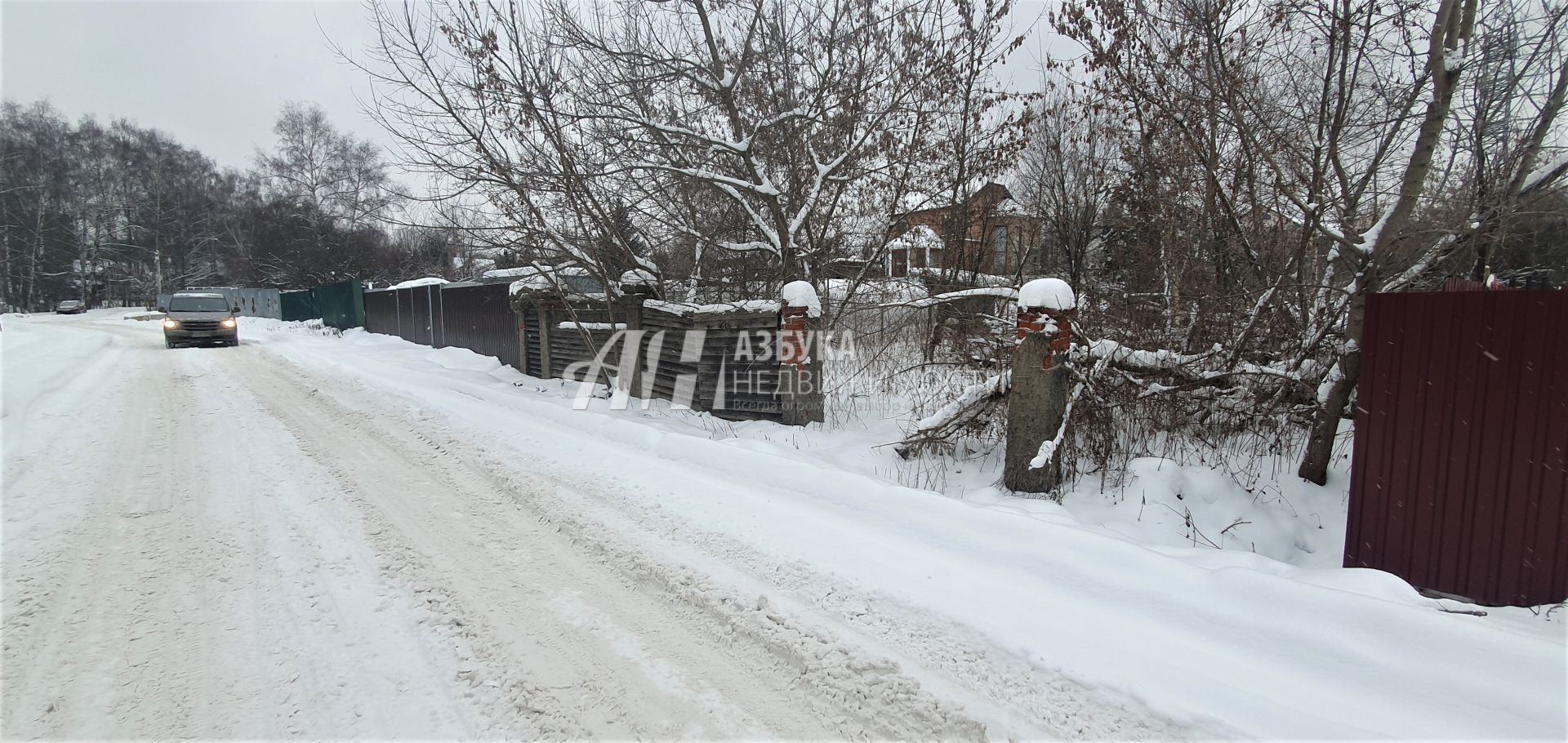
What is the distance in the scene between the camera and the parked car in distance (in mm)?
16844

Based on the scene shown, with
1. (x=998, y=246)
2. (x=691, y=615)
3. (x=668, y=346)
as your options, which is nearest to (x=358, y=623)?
(x=691, y=615)

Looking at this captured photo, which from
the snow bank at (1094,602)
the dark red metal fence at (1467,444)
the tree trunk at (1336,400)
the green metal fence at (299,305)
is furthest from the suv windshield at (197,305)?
the dark red metal fence at (1467,444)

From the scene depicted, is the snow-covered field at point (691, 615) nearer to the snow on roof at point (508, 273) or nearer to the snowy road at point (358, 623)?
the snowy road at point (358, 623)

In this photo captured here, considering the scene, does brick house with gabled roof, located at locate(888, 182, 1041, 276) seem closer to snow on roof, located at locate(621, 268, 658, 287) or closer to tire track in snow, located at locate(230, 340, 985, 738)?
snow on roof, located at locate(621, 268, 658, 287)

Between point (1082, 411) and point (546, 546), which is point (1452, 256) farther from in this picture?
point (546, 546)

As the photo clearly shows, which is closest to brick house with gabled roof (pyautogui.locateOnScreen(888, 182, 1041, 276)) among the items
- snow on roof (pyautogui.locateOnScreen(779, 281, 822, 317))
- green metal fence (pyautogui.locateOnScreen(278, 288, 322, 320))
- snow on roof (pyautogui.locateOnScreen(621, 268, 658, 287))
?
snow on roof (pyautogui.locateOnScreen(779, 281, 822, 317))

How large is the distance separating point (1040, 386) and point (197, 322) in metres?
21.1

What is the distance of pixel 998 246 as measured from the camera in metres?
13.0

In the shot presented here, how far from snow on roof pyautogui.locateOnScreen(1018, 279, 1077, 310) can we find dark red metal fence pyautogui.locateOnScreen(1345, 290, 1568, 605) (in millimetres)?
1631

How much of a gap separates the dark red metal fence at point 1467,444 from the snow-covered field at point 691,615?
0.33 meters

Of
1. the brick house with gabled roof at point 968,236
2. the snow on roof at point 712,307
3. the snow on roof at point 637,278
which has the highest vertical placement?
the brick house with gabled roof at point 968,236

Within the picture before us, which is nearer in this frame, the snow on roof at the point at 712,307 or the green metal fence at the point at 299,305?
the snow on roof at the point at 712,307

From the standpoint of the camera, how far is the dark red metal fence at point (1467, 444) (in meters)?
3.05

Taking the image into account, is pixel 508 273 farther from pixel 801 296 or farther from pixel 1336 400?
pixel 1336 400
